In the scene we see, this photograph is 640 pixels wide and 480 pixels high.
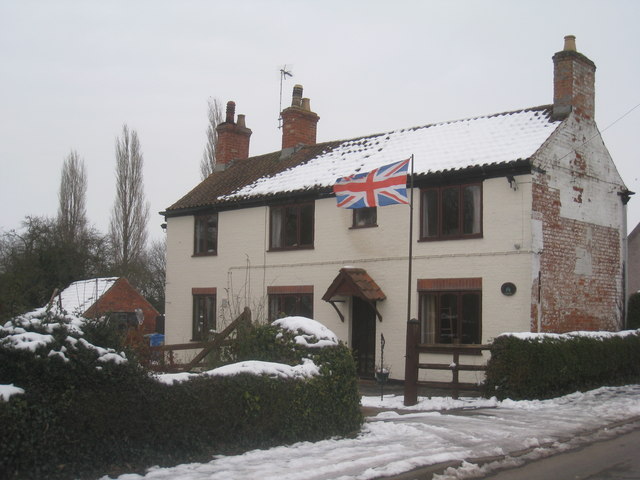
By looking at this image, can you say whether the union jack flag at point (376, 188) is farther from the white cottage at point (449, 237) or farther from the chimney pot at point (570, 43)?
the chimney pot at point (570, 43)

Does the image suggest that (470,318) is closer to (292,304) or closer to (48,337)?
(292,304)

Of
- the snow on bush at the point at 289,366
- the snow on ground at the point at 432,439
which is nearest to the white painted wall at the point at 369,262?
the snow on ground at the point at 432,439

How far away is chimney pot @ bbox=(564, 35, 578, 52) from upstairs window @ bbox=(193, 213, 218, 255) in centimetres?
1244

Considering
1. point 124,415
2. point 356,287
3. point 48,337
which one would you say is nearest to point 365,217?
point 356,287

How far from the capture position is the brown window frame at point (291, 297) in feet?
71.5

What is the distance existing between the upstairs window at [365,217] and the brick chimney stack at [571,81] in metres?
5.52

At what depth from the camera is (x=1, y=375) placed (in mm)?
7234

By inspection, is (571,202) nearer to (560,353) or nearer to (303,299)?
(560,353)

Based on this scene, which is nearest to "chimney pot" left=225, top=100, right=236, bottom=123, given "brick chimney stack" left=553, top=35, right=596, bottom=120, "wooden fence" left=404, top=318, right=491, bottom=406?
"brick chimney stack" left=553, top=35, right=596, bottom=120

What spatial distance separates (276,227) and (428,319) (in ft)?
21.0

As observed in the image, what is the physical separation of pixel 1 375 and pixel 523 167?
43.5ft

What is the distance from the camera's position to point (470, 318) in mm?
18125

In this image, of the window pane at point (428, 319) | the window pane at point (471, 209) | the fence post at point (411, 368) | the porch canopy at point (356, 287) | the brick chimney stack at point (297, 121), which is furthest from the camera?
the brick chimney stack at point (297, 121)

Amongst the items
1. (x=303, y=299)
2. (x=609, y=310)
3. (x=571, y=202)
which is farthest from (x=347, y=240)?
(x=609, y=310)
